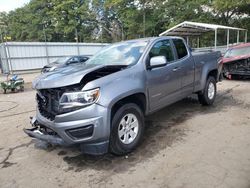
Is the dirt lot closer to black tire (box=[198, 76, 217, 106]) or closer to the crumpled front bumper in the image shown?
the crumpled front bumper

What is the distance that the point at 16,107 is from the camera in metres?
7.90

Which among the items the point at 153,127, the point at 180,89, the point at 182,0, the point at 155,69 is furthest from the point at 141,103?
the point at 182,0

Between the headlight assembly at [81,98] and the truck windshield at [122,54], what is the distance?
1.13 m

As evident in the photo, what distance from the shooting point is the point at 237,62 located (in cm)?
1059

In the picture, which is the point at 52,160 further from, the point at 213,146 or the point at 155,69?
the point at 213,146

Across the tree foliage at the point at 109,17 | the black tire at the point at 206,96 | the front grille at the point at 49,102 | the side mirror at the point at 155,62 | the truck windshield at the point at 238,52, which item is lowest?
the black tire at the point at 206,96

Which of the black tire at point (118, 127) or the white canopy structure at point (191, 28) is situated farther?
the white canopy structure at point (191, 28)

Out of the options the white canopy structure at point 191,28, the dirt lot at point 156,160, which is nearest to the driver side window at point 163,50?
the dirt lot at point 156,160

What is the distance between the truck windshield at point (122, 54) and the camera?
14.3 feet

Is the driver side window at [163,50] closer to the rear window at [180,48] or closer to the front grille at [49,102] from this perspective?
the rear window at [180,48]

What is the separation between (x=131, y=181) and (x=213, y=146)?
1658mm

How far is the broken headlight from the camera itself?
3.31 m

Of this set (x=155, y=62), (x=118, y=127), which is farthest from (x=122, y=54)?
(x=118, y=127)

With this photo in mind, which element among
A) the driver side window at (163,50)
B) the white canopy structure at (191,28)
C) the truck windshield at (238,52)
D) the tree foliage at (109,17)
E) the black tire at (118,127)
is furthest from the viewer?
the tree foliage at (109,17)
